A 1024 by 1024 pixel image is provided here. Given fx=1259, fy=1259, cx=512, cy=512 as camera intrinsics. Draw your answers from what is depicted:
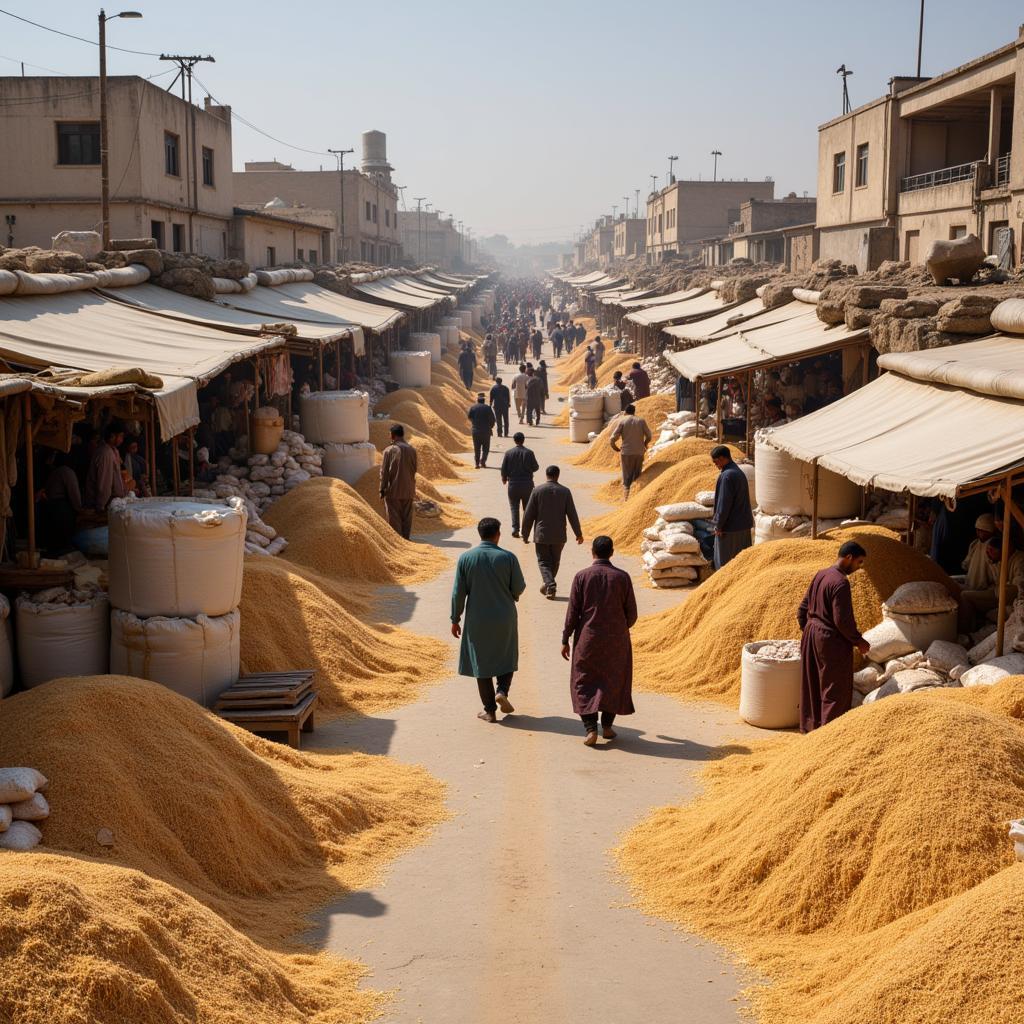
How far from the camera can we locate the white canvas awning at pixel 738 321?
2009 cm

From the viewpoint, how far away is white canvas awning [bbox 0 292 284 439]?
33.9ft

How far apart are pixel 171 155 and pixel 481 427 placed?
10383 mm

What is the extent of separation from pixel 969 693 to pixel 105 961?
5.07 meters

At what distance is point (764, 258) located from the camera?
47812mm

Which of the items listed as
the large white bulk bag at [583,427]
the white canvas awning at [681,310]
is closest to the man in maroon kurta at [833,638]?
the large white bulk bag at [583,427]

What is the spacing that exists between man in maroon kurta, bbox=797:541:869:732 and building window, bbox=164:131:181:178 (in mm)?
21593

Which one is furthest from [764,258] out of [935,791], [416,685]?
[935,791]

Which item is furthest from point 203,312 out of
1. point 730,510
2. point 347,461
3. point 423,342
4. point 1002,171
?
point 423,342

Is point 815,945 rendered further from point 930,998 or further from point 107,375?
point 107,375

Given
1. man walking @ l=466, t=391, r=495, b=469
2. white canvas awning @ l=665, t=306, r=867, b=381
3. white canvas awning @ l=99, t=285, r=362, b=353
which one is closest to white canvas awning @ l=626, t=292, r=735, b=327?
man walking @ l=466, t=391, r=495, b=469

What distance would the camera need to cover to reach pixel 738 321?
21.7 metres

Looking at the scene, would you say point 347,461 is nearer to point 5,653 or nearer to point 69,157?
point 5,653

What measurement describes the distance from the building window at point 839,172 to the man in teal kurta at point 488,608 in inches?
1100

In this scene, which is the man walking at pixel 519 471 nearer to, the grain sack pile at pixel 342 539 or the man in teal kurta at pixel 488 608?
the grain sack pile at pixel 342 539
